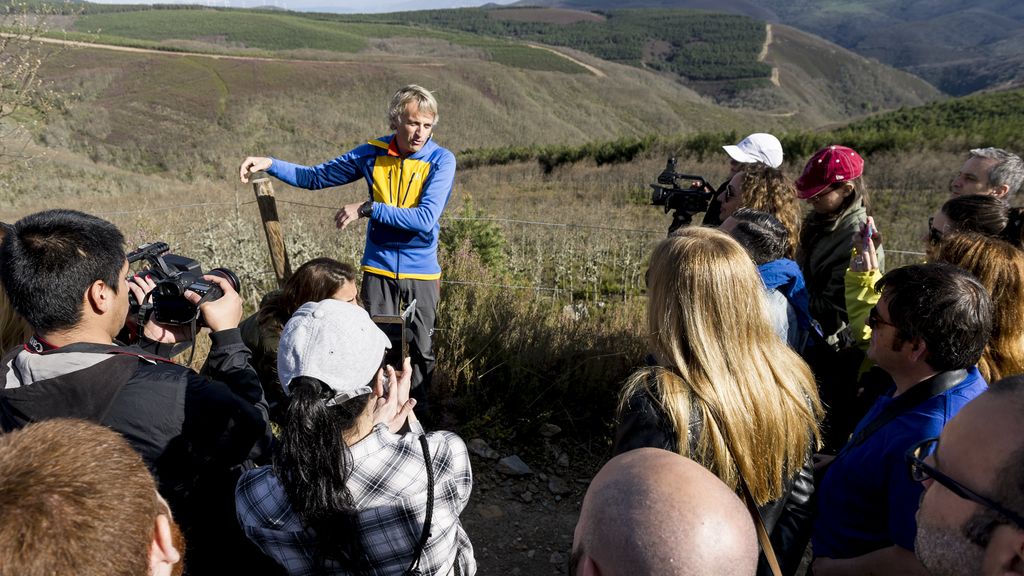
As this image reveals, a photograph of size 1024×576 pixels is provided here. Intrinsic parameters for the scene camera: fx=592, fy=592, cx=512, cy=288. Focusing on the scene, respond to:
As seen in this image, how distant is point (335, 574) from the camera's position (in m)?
1.62

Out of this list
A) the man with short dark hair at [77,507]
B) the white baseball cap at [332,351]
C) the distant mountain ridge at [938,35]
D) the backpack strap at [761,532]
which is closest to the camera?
the man with short dark hair at [77,507]

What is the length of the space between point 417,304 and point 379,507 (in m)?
2.28

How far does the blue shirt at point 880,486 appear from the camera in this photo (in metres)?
1.68

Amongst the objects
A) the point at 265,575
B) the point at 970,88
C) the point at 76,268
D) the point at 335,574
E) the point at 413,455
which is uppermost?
the point at 76,268

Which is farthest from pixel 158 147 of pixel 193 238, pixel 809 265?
pixel 809 265

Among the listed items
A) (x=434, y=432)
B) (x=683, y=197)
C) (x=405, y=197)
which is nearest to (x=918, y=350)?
(x=434, y=432)

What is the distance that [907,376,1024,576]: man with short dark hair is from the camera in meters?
1.01

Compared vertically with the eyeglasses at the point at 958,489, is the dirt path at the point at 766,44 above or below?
above

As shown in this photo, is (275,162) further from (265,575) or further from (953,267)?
(953,267)

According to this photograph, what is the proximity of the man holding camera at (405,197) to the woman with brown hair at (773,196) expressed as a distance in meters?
1.75

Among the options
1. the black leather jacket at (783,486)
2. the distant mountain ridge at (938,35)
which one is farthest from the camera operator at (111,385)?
the distant mountain ridge at (938,35)

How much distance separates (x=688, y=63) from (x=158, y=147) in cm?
9880

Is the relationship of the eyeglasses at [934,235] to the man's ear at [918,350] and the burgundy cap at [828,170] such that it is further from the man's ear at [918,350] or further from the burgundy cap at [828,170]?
the man's ear at [918,350]

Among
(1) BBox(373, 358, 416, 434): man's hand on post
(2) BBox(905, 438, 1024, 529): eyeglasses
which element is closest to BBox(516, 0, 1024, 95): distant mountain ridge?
(2) BBox(905, 438, 1024, 529): eyeglasses
